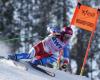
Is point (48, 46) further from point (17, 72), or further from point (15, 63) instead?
point (17, 72)

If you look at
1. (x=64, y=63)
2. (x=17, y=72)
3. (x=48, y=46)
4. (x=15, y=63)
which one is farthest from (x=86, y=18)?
(x=17, y=72)

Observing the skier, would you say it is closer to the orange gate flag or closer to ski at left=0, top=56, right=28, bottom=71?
ski at left=0, top=56, right=28, bottom=71

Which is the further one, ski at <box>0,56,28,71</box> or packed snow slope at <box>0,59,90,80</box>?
ski at <box>0,56,28,71</box>

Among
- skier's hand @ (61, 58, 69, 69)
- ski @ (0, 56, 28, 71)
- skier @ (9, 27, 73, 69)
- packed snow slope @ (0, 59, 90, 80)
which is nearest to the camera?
packed snow slope @ (0, 59, 90, 80)

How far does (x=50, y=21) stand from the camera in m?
39.5

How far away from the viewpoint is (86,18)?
15477 millimetres

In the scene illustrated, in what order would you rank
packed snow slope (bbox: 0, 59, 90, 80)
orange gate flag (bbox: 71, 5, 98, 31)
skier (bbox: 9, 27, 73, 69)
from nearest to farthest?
packed snow slope (bbox: 0, 59, 90, 80)
skier (bbox: 9, 27, 73, 69)
orange gate flag (bbox: 71, 5, 98, 31)

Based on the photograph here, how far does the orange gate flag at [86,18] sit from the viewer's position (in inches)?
609

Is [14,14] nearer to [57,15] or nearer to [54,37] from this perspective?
[57,15]

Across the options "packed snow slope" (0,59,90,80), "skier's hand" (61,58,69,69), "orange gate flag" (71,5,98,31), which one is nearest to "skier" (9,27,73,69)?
"packed snow slope" (0,59,90,80)

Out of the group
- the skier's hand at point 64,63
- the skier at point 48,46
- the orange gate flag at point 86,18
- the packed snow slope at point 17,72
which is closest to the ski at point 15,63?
the packed snow slope at point 17,72

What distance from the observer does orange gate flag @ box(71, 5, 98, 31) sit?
609 inches

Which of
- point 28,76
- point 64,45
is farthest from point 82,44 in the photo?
point 28,76

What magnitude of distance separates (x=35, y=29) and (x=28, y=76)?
96.3ft
